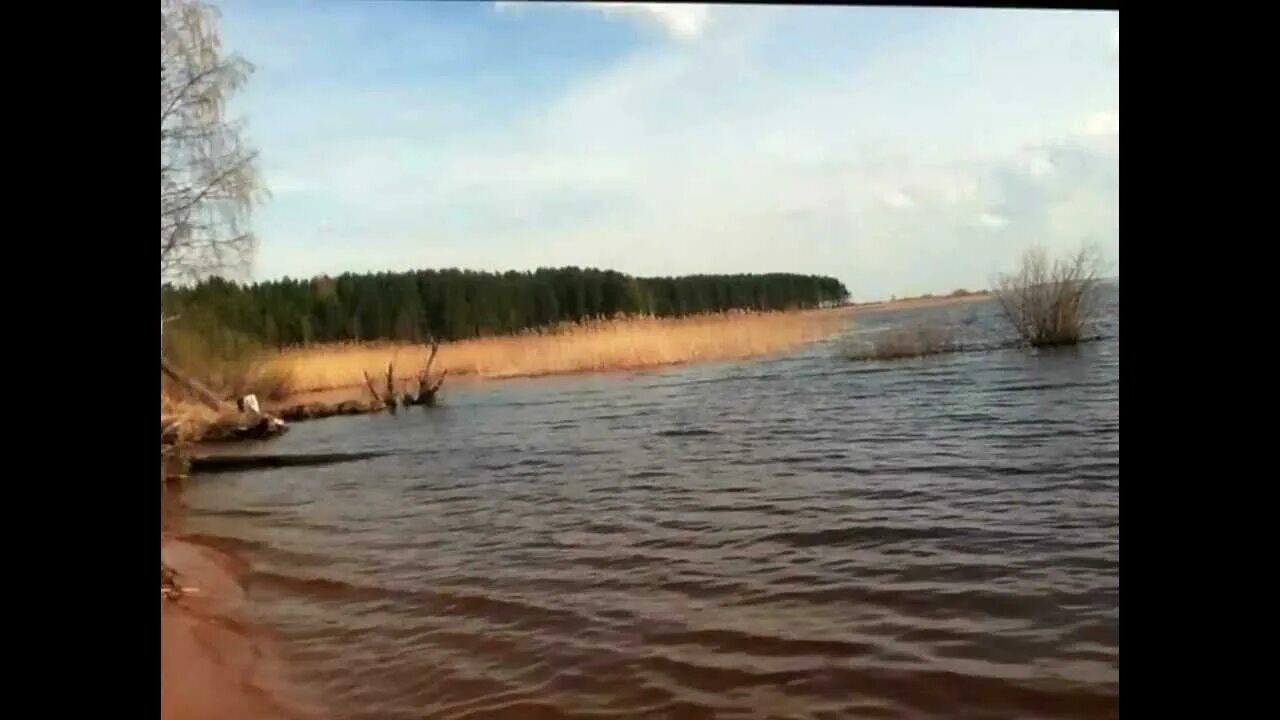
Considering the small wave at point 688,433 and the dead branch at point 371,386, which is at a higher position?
the dead branch at point 371,386

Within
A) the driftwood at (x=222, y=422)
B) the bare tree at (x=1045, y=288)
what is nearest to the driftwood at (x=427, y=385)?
the driftwood at (x=222, y=422)

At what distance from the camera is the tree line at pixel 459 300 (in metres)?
1.33

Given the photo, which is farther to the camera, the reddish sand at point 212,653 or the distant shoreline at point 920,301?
the distant shoreline at point 920,301

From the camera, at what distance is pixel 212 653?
1.25 meters

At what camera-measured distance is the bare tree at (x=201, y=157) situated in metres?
1.30

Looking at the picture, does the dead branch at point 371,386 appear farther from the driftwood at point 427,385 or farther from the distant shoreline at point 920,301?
the distant shoreline at point 920,301

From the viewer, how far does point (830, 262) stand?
138cm

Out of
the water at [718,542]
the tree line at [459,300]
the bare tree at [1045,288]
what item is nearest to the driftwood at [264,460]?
the water at [718,542]

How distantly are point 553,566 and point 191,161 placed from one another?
0.64 metres

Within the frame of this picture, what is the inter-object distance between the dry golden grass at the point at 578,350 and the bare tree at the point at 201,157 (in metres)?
0.15

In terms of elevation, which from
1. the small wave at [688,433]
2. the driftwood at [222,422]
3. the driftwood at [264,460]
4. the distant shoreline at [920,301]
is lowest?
the driftwood at [264,460]

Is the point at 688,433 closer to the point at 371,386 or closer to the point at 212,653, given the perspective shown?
the point at 371,386

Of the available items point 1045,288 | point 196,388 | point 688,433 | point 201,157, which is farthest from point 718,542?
point 201,157
